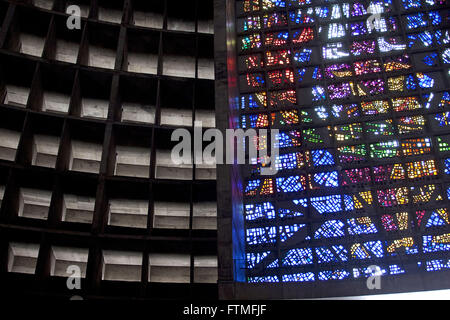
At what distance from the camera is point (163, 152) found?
761cm

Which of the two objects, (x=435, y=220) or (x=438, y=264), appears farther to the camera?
(x=435, y=220)

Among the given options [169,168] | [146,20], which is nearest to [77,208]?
[169,168]

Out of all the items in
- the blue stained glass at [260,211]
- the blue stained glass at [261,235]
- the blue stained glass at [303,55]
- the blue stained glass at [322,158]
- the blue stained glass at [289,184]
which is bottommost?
the blue stained glass at [261,235]

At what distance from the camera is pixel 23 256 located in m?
6.34

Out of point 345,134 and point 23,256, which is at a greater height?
point 345,134

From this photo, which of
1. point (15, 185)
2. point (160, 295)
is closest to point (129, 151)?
point (15, 185)

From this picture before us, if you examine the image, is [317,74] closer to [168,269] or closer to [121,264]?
[168,269]

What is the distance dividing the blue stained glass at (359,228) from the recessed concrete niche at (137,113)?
3827 mm

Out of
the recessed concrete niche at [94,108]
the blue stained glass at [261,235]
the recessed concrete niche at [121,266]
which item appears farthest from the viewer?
the recessed concrete niche at [94,108]

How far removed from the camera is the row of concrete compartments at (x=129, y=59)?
7.65m

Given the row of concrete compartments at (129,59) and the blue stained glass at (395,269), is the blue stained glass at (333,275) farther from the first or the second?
the row of concrete compartments at (129,59)

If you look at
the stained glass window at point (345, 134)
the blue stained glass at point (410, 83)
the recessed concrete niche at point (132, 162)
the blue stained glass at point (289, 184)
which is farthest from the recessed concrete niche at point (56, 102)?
the blue stained glass at point (410, 83)

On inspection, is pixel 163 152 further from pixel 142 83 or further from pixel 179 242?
pixel 179 242

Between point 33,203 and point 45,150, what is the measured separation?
0.90 meters
